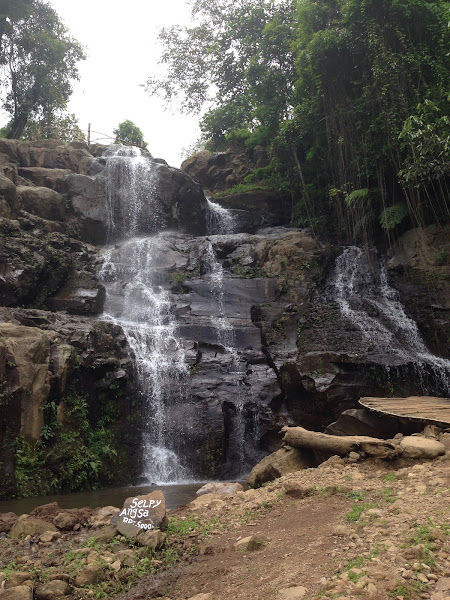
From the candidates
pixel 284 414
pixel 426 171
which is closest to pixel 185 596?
pixel 284 414

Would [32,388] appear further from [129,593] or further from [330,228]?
[330,228]

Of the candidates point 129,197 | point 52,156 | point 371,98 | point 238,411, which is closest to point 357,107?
point 371,98

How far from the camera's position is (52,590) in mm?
3803

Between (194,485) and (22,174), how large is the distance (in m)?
13.7

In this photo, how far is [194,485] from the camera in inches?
364

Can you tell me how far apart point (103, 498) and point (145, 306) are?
6.77 metres

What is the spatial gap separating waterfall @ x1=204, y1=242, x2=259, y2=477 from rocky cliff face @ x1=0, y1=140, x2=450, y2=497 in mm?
30

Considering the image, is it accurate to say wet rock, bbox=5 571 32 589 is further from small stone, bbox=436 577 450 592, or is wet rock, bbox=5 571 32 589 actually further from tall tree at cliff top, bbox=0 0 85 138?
tall tree at cliff top, bbox=0 0 85 138

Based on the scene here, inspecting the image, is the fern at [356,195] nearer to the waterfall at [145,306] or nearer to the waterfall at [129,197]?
the waterfall at [145,306]

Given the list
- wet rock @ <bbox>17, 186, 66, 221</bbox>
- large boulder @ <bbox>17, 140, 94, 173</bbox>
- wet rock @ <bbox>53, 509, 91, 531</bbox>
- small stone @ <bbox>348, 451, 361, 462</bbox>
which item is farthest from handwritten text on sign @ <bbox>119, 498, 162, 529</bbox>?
large boulder @ <bbox>17, 140, 94, 173</bbox>

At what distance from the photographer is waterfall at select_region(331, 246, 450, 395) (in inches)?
444

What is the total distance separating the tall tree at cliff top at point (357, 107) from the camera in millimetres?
13570

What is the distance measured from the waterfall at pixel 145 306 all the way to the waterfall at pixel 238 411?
3.61ft

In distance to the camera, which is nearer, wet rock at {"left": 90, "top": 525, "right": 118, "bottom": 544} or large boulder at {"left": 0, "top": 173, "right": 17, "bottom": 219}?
wet rock at {"left": 90, "top": 525, "right": 118, "bottom": 544}
